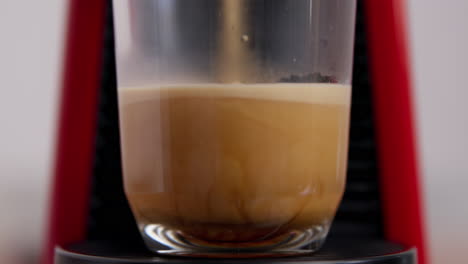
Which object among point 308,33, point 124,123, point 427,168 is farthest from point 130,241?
point 427,168

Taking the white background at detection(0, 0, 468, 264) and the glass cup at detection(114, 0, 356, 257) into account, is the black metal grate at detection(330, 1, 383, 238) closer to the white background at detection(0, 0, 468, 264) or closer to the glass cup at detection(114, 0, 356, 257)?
the glass cup at detection(114, 0, 356, 257)

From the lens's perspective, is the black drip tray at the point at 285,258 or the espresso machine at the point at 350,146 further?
the espresso machine at the point at 350,146

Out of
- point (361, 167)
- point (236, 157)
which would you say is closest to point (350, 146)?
point (361, 167)

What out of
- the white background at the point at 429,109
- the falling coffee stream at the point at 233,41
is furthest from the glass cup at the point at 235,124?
the white background at the point at 429,109

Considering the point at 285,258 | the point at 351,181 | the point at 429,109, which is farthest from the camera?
the point at 429,109

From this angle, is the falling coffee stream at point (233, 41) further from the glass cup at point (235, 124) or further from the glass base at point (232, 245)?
the glass base at point (232, 245)

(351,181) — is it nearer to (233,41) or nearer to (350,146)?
(350,146)

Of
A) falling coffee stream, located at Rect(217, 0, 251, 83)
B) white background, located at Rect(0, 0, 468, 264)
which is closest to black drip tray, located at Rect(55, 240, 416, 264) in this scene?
falling coffee stream, located at Rect(217, 0, 251, 83)
